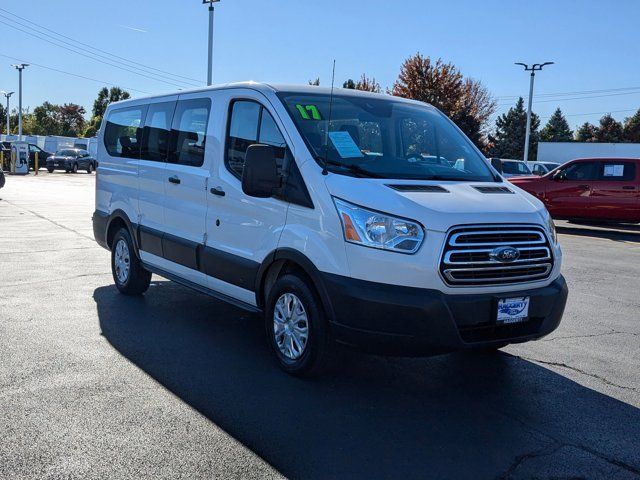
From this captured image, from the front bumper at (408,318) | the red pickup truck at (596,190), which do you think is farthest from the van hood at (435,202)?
the red pickup truck at (596,190)

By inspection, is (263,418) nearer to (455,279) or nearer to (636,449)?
(455,279)

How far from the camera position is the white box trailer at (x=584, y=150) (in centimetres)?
4866

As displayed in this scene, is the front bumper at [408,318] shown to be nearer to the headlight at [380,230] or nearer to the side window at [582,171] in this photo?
the headlight at [380,230]

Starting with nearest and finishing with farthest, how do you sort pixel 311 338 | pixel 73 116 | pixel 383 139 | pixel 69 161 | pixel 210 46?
pixel 311 338 < pixel 383 139 < pixel 210 46 < pixel 69 161 < pixel 73 116

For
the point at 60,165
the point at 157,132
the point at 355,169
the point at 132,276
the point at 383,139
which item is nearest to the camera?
the point at 355,169

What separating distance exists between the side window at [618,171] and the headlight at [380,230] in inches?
535

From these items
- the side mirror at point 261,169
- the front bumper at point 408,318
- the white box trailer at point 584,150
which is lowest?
the front bumper at point 408,318

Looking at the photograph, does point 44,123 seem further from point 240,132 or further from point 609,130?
point 240,132

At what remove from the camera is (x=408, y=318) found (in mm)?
4172

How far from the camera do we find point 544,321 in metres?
4.61

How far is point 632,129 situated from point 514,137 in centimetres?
1483

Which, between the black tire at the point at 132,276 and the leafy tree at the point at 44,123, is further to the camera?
the leafy tree at the point at 44,123

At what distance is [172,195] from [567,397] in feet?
12.5

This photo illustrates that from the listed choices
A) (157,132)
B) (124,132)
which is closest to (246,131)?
(157,132)
